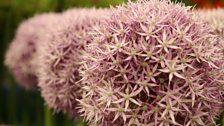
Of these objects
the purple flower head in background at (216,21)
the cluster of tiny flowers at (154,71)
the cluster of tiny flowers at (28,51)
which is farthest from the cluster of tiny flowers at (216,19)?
the cluster of tiny flowers at (28,51)

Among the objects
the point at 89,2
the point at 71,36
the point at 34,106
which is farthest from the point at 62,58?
the point at 34,106

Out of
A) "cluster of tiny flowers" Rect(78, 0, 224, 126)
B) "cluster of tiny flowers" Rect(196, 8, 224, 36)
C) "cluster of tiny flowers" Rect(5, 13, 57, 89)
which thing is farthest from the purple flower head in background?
"cluster of tiny flowers" Rect(5, 13, 57, 89)

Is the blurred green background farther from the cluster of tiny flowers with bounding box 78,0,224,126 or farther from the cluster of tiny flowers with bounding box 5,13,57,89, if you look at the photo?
the cluster of tiny flowers with bounding box 78,0,224,126

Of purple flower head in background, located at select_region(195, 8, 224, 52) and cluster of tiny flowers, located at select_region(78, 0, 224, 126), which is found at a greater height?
purple flower head in background, located at select_region(195, 8, 224, 52)

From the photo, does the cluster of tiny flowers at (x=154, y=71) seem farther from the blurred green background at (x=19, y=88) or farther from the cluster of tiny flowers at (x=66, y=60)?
the blurred green background at (x=19, y=88)

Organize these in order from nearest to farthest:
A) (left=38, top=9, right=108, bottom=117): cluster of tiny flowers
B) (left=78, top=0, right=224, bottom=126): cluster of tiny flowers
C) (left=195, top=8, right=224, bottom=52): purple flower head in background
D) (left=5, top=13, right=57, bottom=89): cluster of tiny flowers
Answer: (left=78, top=0, right=224, bottom=126): cluster of tiny flowers < (left=195, top=8, right=224, bottom=52): purple flower head in background < (left=38, top=9, right=108, bottom=117): cluster of tiny flowers < (left=5, top=13, right=57, bottom=89): cluster of tiny flowers

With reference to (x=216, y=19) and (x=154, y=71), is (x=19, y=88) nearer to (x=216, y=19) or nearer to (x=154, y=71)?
(x=216, y=19)

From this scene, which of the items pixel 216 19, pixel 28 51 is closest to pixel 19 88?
pixel 28 51
